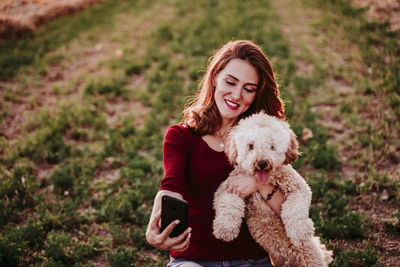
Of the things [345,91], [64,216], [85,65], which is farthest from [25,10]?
[345,91]

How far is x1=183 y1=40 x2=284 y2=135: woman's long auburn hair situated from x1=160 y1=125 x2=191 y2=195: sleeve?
0.51ft

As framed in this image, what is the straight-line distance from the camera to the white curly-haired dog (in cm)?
221

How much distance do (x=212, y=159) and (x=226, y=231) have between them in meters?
0.55

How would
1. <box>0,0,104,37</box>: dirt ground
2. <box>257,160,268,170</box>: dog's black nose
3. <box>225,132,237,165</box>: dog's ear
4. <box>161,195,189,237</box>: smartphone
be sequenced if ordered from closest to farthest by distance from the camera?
<box>161,195,189,237</box>: smartphone → <box>257,160,268,170</box>: dog's black nose → <box>225,132,237,165</box>: dog's ear → <box>0,0,104,37</box>: dirt ground

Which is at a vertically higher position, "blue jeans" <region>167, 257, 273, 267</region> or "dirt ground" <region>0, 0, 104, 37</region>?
"dirt ground" <region>0, 0, 104, 37</region>

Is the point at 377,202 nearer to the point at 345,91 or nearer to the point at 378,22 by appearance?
the point at 345,91

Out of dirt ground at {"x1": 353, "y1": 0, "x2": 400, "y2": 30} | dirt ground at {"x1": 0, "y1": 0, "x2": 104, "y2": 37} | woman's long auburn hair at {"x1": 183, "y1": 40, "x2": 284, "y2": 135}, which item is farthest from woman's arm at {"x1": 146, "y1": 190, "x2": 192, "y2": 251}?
dirt ground at {"x1": 353, "y1": 0, "x2": 400, "y2": 30}

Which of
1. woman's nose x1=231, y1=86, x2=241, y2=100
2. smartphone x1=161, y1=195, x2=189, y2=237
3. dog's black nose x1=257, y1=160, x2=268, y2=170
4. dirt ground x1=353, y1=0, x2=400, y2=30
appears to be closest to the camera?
smartphone x1=161, y1=195, x2=189, y2=237

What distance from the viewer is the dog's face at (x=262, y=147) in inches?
86.2

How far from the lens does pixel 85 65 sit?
7.49 metres

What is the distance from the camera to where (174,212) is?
6.83ft

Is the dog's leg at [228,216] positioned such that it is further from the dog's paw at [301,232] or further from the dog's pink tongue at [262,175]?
the dog's paw at [301,232]

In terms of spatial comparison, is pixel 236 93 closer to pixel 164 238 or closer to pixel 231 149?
pixel 231 149

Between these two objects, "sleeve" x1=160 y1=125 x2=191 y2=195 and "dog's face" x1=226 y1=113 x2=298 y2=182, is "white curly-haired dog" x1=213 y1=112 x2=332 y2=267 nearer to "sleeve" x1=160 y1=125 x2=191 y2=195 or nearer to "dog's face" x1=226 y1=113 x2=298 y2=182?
"dog's face" x1=226 y1=113 x2=298 y2=182
